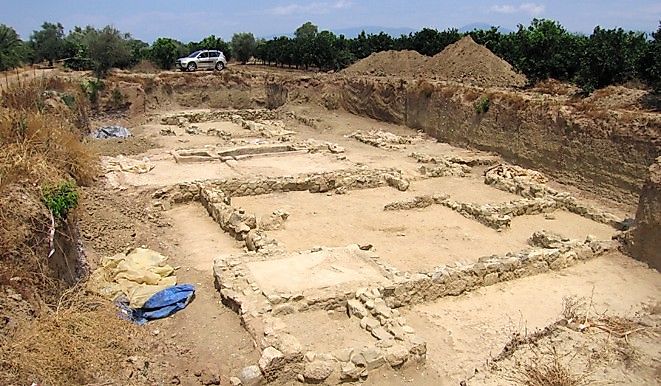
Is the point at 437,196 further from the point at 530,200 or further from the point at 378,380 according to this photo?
the point at 378,380

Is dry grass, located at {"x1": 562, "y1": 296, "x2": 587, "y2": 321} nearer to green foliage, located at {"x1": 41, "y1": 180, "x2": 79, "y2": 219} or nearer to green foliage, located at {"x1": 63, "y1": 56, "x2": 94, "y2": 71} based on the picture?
green foliage, located at {"x1": 41, "y1": 180, "x2": 79, "y2": 219}

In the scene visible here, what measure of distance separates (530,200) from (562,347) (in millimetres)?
8124

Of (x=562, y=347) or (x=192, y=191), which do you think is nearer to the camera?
(x=562, y=347)

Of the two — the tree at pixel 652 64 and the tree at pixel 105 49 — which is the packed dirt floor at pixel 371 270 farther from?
the tree at pixel 105 49

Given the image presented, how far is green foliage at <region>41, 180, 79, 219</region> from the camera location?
767 cm

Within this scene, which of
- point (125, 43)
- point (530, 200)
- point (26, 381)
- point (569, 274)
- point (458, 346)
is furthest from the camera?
point (125, 43)

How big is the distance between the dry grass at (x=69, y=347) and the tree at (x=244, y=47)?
39.1 m

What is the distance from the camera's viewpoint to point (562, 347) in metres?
5.72

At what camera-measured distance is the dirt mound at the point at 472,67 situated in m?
25.0

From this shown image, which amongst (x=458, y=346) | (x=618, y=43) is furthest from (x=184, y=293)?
(x=618, y=43)

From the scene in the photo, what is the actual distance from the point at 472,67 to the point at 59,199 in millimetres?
22658

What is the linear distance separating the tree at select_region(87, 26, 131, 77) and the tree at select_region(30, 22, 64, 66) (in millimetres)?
9515

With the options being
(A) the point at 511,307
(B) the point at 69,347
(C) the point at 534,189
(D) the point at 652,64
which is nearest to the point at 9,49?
(C) the point at 534,189

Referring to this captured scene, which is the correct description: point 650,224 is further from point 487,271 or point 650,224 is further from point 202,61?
point 202,61
